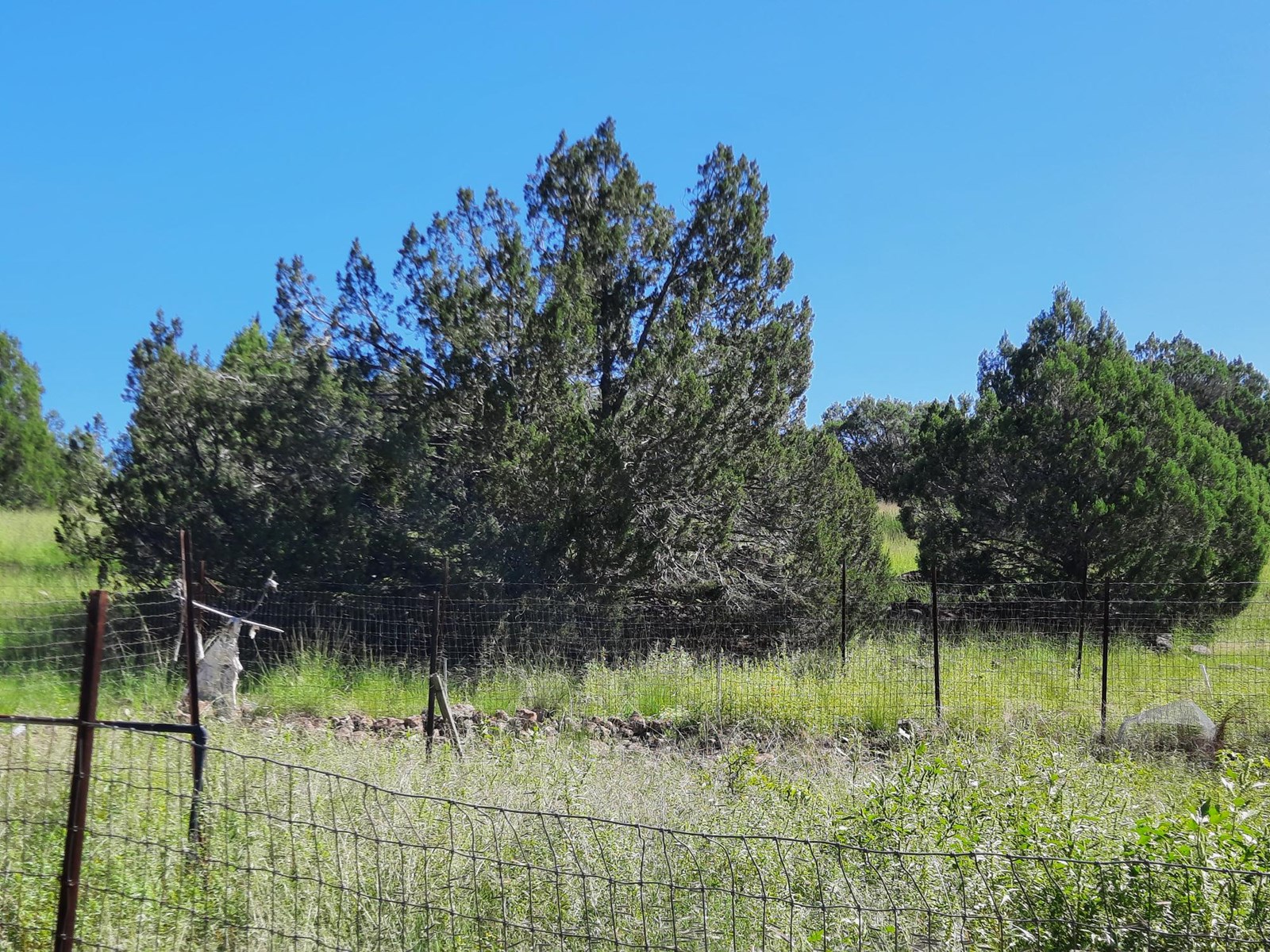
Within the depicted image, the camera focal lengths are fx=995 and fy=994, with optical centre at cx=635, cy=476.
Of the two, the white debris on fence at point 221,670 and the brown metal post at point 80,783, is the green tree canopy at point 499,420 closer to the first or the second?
the white debris on fence at point 221,670

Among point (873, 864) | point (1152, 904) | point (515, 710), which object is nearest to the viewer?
point (1152, 904)

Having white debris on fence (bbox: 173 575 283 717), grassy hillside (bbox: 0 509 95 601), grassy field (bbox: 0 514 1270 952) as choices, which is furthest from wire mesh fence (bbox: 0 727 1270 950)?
grassy hillside (bbox: 0 509 95 601)

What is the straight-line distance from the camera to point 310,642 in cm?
1155

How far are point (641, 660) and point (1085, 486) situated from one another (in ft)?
27.8

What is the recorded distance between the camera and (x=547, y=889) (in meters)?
4.17

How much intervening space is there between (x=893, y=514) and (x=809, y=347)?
56.9 feet

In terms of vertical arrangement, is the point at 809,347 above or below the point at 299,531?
above

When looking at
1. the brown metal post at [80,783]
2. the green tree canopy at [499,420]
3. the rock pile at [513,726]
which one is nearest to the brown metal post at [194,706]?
the brown metal post at [80,783]

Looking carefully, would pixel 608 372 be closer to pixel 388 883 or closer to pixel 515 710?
pixel 515 710

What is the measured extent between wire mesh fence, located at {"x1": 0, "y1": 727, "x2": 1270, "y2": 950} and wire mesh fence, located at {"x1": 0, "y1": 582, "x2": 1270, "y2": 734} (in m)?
3.89

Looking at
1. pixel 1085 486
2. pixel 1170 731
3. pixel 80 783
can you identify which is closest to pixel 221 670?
pixel 80 783

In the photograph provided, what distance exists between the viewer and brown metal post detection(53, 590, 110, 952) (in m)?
3.56

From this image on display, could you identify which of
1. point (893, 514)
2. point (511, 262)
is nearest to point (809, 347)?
point (511, 262)

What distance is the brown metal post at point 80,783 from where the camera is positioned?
3.56 meters
